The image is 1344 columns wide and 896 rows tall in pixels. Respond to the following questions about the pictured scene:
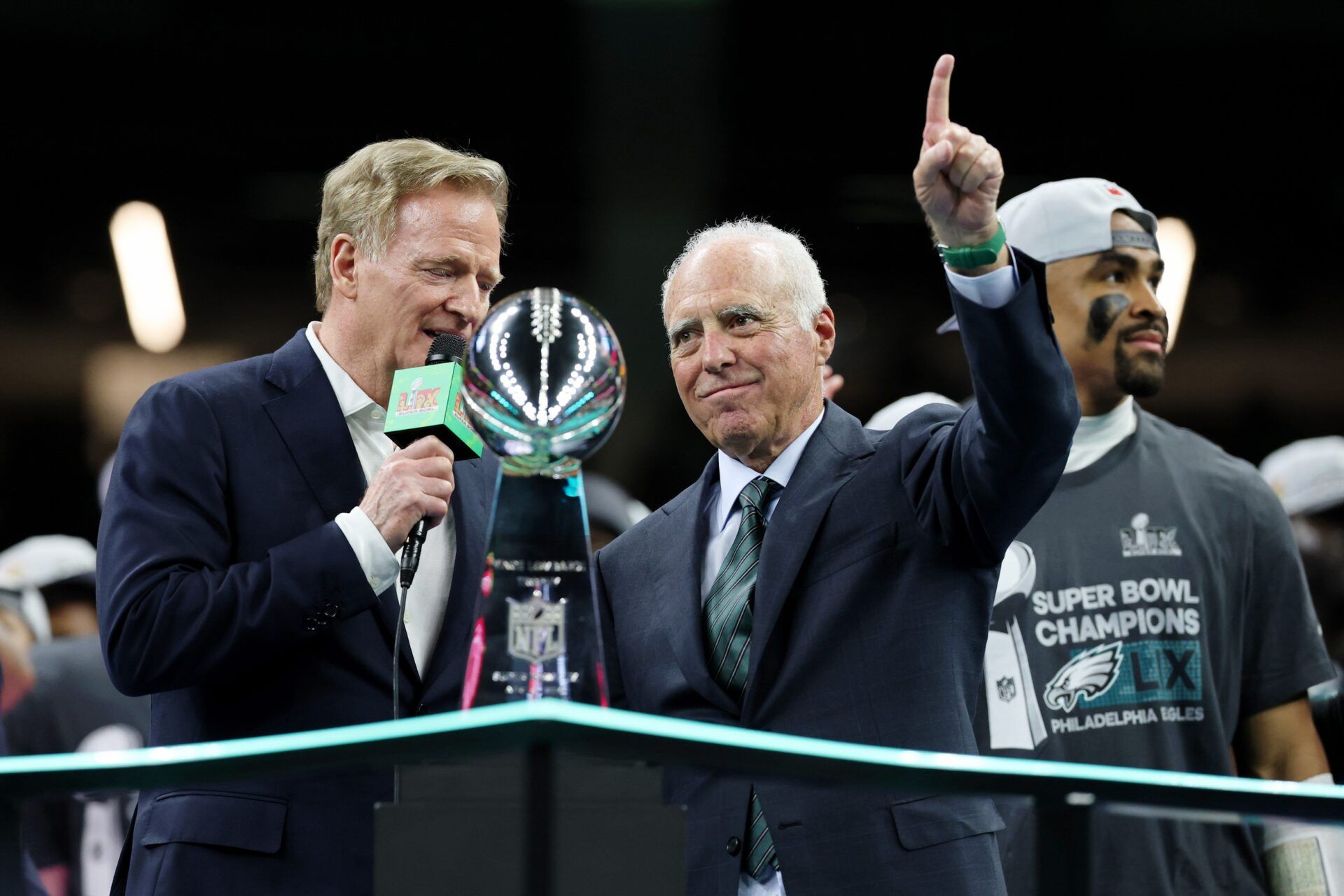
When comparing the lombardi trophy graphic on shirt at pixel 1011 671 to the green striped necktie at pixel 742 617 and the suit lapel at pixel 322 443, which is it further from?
the suit lapel at pixel 322 443

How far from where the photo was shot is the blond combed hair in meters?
2.23

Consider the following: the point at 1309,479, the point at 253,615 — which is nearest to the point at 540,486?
the point at 253,615

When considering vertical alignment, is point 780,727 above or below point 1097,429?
below

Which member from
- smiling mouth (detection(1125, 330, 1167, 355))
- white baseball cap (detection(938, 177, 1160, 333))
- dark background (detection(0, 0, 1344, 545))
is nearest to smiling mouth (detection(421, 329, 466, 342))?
white baseball cap (detection(938, 177, 1160, 333))

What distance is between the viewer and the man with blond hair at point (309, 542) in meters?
1.80

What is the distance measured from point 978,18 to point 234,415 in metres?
4.05

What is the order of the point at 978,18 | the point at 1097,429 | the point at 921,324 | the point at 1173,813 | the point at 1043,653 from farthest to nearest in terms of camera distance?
the point at 921,324
the point at 978,18
the point at 1097,429
the point at 1043,653
the point at 1173,813

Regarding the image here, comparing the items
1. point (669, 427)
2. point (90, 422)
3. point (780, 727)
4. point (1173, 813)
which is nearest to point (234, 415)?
point (780, 727)

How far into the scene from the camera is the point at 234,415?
80.6 inches

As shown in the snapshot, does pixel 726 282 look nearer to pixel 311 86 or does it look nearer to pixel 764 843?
pixel 764 843

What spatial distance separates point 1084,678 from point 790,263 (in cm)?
100

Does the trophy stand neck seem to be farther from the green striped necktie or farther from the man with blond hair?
the green striped necktie

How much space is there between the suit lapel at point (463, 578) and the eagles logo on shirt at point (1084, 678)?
113 centimetres

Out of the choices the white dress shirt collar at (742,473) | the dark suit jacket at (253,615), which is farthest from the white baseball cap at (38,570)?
the white dress shirt collar at (742,473)
